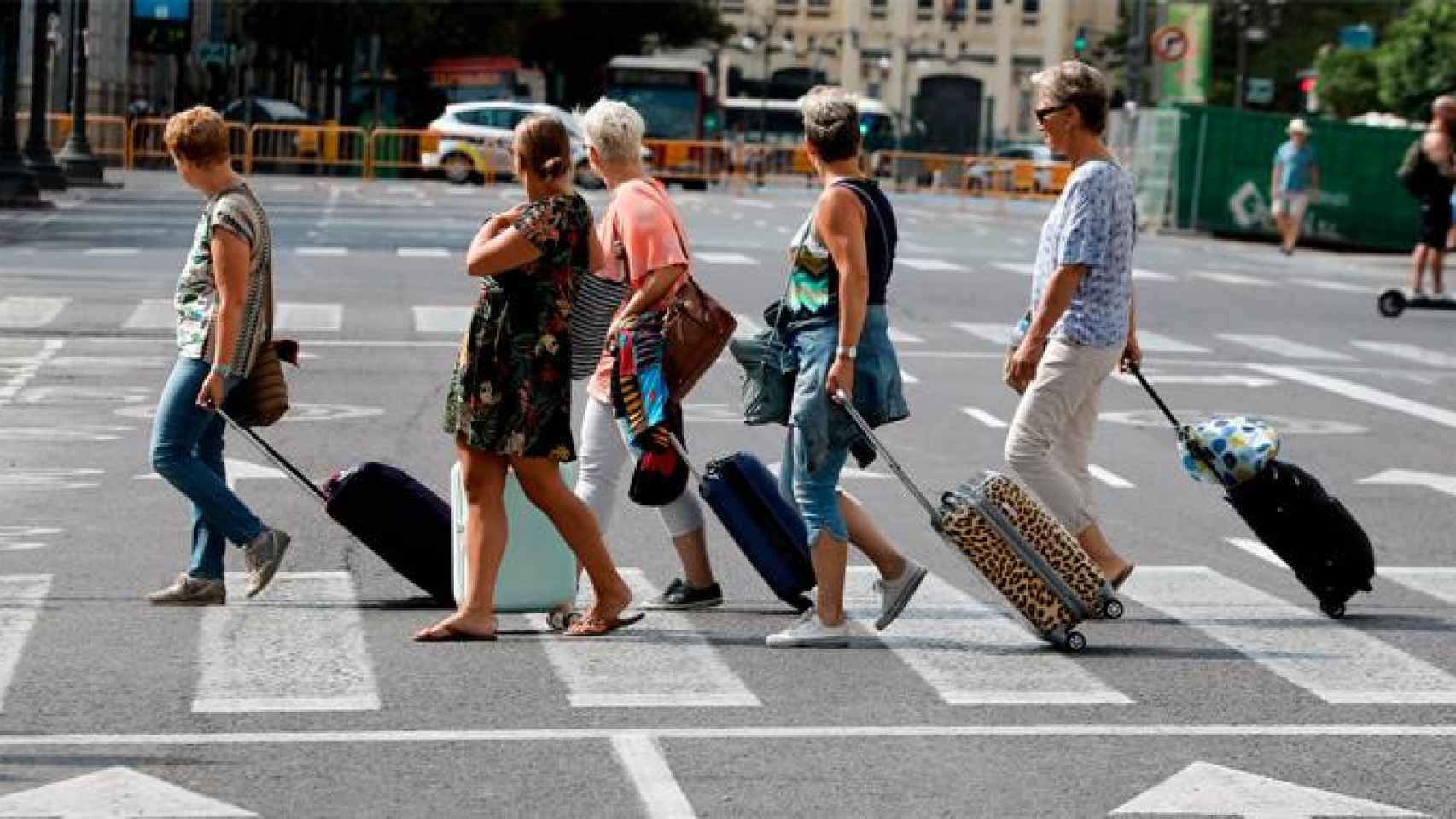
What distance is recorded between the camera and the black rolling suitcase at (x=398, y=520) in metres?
9.48

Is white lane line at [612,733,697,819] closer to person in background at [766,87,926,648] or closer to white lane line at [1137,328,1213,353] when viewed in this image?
person in background at [766,87,926,648]

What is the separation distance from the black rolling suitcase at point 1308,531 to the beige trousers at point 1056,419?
1.25 feet

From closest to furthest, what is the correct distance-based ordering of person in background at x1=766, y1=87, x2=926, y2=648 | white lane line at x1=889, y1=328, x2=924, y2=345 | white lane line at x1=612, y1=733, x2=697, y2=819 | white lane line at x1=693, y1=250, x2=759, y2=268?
white lane line at x1=612, y1=733, x2=697, y2=819, person in background at x1=766, y1=87, x2=926, y2=648, white lane line at x1=889, y1=328, x2=924, y2=345, white lane line at x1=693, y1=250, x2=759, y2=268

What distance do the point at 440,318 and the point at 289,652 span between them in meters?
14.4

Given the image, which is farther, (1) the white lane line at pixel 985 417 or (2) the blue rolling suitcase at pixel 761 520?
(1) the white lane line at pixel 985 417

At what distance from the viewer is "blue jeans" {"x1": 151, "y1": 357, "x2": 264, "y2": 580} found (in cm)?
962

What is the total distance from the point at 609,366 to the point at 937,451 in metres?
5.59

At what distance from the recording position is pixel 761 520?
31.1 feet

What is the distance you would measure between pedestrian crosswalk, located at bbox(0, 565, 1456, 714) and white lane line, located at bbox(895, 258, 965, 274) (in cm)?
2197

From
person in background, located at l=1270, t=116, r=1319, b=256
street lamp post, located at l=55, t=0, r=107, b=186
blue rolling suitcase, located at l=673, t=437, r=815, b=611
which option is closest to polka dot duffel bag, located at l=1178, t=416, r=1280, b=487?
blue rolling suitcase, located at l=673, t=437, r=815, b=611

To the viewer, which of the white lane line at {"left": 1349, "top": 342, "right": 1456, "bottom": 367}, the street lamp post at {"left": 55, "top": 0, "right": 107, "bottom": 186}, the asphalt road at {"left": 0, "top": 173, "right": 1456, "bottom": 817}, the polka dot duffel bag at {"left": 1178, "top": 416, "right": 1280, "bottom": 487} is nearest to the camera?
the asphalt road at {"left": 0, "top": 173, "right": 1456, "bottom": 817}

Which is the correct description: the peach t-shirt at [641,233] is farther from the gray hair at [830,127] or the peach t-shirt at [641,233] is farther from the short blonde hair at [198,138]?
the short blonde hair at [198,138]

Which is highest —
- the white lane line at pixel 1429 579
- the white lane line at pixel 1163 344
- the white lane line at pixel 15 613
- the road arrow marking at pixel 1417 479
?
the white lane line at pixel 1429 579

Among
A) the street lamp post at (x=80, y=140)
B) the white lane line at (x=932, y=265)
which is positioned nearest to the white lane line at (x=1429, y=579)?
the white lane line at (x=932, y=265)
